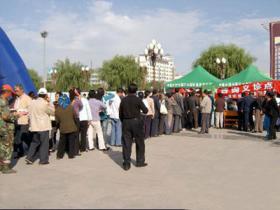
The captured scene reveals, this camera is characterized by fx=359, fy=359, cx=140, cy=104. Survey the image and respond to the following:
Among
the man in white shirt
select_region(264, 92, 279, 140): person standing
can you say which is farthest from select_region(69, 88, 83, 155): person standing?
select_region(264, 92, 279, 140): person standing

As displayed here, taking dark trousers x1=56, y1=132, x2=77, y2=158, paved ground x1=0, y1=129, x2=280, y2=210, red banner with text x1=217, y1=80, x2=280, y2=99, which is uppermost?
red banner with text x1=217, y1=80, x2=280, y2=99

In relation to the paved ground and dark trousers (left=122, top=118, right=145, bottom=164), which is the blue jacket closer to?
the paved ground

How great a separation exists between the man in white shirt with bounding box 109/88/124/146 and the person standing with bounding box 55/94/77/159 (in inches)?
77.2

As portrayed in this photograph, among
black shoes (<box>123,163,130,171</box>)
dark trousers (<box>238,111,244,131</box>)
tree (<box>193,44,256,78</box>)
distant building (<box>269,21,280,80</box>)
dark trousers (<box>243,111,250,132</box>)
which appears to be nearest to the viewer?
black shoes (<box>123,163,130,171</box>)

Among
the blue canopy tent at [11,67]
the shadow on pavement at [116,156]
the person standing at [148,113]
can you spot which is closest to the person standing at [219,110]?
the person standing at [148,113]

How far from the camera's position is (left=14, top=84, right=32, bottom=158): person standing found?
877cm

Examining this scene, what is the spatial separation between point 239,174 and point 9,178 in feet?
14.7

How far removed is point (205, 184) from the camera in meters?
6.37

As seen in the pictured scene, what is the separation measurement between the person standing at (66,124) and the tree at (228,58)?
42.5 m

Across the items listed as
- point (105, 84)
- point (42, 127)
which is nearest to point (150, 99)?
point (42, 127)

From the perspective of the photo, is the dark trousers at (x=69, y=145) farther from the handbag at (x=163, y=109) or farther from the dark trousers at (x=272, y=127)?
the dark trousers at (x=272, y=127)

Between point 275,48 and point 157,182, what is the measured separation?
26.4m

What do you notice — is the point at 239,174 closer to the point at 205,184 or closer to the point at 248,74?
the point at 205,184

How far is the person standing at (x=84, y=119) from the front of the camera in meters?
9.60
